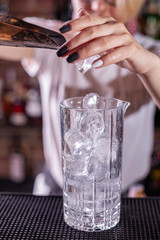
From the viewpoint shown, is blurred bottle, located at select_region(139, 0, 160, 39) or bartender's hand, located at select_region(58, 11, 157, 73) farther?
blurred bottle, located at select_region(139, 0, 160, 39)

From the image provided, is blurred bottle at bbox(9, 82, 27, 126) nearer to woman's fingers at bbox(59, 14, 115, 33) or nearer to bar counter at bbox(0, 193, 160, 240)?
bar counter at bbox(0, 193, 160, 240)

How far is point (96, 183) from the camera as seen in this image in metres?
0.69

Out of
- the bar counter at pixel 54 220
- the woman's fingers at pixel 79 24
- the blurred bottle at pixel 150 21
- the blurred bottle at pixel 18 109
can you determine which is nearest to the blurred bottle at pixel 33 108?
the blurred bottle at pixel 18 109

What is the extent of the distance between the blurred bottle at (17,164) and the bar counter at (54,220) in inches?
74.2

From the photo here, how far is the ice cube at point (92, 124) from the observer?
0.65 meters

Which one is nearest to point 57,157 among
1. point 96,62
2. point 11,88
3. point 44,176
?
point 44,176

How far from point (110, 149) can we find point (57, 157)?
2.43 ft


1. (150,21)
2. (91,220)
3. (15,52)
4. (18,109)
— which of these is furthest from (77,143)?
(18,109)

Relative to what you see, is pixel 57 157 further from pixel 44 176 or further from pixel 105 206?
pixel 105 206

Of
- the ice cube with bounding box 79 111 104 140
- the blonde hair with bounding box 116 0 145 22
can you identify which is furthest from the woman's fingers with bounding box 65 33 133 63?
the blonde hair with bounding box 116 0 145 22

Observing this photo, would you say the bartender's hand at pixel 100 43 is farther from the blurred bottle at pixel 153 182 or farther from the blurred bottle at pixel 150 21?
the blurred bottle at pixel 150 21

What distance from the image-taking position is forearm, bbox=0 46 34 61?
1388 mm

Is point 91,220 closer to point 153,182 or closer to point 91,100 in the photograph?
point 91,100

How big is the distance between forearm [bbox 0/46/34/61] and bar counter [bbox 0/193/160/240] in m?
0.72
